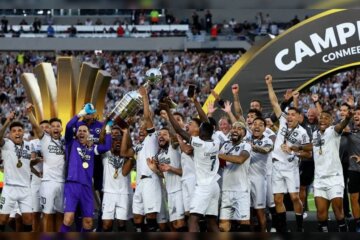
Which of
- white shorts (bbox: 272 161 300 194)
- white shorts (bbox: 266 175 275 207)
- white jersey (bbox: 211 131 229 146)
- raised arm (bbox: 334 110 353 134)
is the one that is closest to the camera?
raised arm (bbox: 334 110 353 134)

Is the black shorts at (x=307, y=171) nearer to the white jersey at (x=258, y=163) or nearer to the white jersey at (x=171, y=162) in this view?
the white jersey at (x=258, y=163)

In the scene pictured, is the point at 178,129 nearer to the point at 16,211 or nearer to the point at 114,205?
the point at 114,205

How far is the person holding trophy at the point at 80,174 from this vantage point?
9.48 metres

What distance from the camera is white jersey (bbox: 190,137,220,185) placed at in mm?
8867

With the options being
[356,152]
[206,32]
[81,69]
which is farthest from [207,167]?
[206,32]

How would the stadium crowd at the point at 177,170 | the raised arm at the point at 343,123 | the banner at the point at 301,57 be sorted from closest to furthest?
the raised arm at the point at 343,123, the stadium crowd at the point at 177,170, the banner at the point at 301,57

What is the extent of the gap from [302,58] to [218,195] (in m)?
5.12

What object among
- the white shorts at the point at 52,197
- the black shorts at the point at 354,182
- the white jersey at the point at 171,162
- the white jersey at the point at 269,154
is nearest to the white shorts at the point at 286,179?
the white jersey at the point at 269,154

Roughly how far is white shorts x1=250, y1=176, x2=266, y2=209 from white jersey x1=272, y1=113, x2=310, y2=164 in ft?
1.66

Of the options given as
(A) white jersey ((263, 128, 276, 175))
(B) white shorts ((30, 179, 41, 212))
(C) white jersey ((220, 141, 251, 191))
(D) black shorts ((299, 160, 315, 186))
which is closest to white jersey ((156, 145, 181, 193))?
(C) white jersey ((220, 141, 251, 191))

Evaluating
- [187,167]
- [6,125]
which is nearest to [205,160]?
[187,167]

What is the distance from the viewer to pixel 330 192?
31.6 ft

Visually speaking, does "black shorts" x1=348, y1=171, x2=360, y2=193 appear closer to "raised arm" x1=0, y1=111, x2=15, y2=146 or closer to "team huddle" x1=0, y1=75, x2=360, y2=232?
"team huddle" x1=0, y1=75, x2=360, y2=232

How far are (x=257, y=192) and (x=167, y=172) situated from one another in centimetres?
132
